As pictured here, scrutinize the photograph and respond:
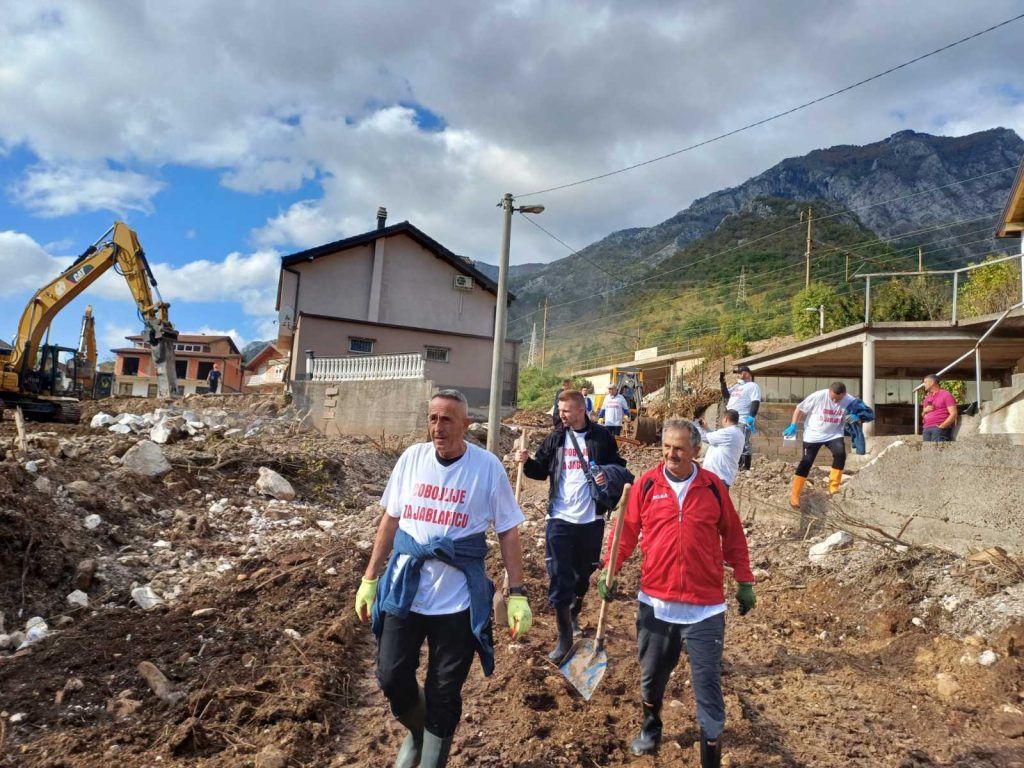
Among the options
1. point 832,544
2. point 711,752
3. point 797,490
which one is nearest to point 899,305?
point 797,490

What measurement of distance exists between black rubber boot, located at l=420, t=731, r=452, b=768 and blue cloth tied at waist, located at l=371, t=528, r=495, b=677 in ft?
1.10

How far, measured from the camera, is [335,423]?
1731 cm

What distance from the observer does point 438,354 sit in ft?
74.0

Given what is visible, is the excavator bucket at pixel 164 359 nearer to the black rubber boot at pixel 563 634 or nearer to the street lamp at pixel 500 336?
the street lamp at pixel 500 336

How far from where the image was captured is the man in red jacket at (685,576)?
2.95 meters

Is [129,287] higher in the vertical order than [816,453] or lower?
higher

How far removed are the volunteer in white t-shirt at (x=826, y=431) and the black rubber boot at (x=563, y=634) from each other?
3.93 m

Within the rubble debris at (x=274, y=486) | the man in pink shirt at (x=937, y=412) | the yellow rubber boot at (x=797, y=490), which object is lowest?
the rubble debris at (x=274, y=486)

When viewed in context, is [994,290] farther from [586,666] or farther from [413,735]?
[413,735]

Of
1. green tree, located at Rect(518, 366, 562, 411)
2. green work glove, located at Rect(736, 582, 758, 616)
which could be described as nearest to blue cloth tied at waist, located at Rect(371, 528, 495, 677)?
green work glove, located at Rect(736, 582, 758, 616)

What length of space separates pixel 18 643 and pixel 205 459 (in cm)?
550

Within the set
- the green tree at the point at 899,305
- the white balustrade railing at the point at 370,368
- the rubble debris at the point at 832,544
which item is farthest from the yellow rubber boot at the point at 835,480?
the green tree at the point at 899,305

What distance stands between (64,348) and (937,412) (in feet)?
64.4

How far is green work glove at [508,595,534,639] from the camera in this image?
274cm
